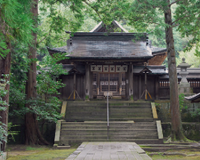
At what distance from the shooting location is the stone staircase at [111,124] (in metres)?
11.7

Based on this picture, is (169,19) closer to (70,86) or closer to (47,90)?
(47,90)

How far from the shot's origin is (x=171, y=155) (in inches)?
341

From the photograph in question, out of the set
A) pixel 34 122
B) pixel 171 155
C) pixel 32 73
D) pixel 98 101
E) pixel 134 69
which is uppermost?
pixel 134 69

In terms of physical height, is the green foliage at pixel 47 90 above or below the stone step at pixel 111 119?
above

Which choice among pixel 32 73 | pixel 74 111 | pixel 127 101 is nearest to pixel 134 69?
pixel 127 101

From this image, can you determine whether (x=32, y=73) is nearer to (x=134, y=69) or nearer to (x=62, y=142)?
(x=62, y=142)

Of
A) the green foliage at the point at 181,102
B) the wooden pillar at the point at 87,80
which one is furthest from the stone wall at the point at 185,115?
the wooden pillar at the point at 87,80

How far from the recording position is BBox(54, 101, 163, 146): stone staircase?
1166 centimetres

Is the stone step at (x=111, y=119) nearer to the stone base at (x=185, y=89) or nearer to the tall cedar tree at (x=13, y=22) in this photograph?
the stone base at (x=185, y=89)

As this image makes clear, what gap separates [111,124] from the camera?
42.0 feet

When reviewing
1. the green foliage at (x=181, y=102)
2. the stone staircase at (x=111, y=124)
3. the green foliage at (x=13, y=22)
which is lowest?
the stone staircase at (x=111, y=124)

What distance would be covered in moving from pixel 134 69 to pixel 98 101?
13.9 feet

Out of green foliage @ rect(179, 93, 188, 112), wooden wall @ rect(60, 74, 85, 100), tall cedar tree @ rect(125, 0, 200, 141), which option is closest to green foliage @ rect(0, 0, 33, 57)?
tall cedar tree @ rect(125, 0, 200, 141)

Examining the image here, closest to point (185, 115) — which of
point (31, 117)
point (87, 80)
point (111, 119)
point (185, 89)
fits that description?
point (185, 89)
